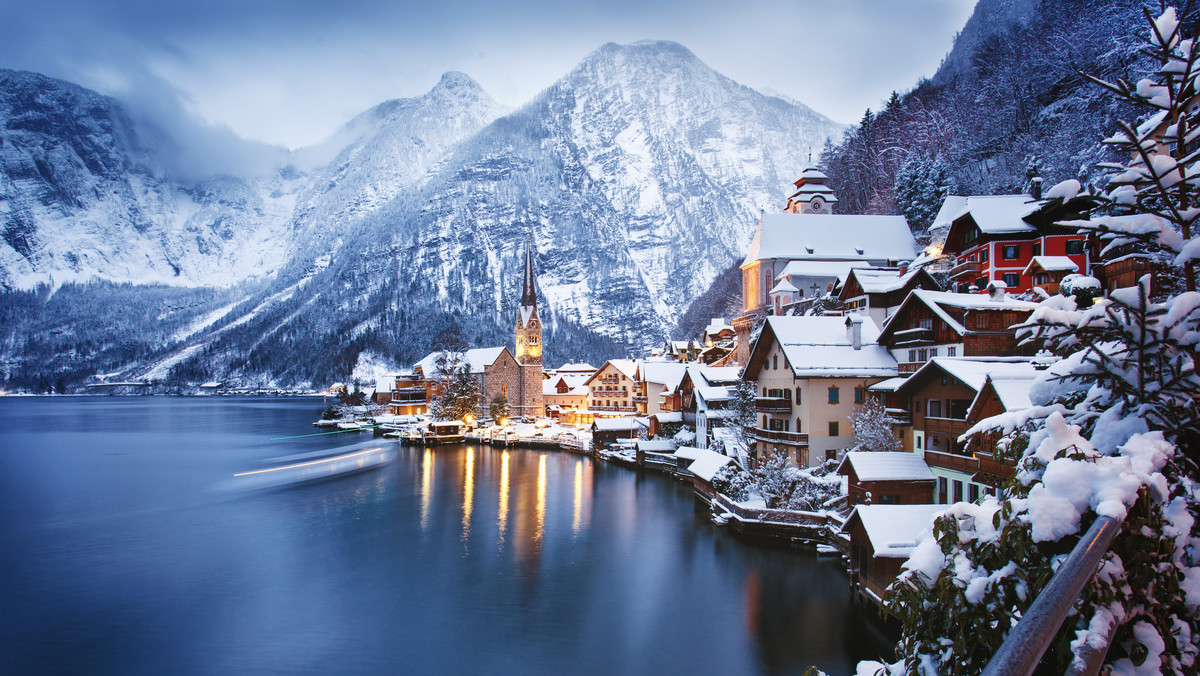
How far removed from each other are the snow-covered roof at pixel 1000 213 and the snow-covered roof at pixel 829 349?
368 inches

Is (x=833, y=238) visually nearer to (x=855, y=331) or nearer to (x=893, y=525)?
(x=855, y=331)

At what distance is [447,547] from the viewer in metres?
30.1

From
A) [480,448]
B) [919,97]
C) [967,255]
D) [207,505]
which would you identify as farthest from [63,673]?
[919,97]

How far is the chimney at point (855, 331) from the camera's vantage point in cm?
2941

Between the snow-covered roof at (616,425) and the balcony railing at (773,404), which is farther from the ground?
the balcony railing at (773,404)

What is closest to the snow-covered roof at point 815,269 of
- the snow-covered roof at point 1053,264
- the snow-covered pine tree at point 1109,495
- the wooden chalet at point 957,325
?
the snow-covered roof at point 1053,264

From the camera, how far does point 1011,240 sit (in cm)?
3341

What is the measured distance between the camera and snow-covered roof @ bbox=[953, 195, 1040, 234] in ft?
109

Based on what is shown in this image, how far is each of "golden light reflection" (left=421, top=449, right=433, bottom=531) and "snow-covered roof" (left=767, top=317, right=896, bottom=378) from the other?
22.5 metres

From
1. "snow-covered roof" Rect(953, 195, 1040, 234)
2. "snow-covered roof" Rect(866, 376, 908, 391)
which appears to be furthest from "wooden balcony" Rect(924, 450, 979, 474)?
"snow-covered roof" Rect(953, 195, 1040, 234)

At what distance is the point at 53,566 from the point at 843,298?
1758 inches

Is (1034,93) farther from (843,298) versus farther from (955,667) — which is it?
(955,667)

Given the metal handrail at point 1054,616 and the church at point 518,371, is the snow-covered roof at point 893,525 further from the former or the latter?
the church at point 518,371

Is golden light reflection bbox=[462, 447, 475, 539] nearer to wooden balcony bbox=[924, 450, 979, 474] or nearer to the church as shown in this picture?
wooden balcony bbox=[924, 450, 979, 474]
